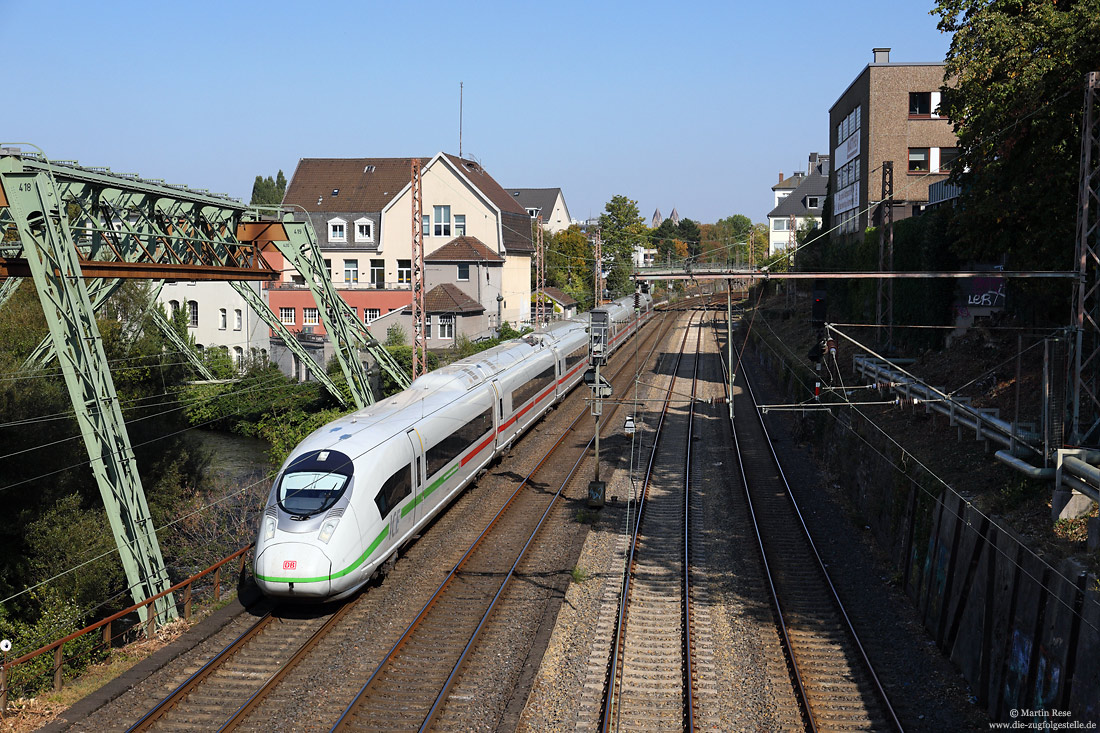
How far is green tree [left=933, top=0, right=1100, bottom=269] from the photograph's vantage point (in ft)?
54.0

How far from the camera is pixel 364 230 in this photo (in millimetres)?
58906

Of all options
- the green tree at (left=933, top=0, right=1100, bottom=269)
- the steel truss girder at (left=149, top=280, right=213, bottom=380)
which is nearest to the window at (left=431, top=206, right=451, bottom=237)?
the steel truss girder at (left=149, top=280, right=213, bottom=380)

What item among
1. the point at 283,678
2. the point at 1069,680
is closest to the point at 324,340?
the point at 283,678

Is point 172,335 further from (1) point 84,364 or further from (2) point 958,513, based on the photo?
(2) point 958,513

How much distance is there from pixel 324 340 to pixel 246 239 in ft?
62.3

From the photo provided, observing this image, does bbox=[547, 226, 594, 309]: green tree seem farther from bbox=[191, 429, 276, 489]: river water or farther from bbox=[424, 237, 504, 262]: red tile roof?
bbox=[191, 429, 276, 489]: river water

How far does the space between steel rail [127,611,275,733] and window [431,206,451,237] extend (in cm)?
4607

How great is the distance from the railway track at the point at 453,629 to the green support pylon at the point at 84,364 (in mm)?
4579

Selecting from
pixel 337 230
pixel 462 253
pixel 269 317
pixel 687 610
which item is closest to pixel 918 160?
pixel 462 253

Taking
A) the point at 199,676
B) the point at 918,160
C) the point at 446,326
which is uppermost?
the point at 918,160

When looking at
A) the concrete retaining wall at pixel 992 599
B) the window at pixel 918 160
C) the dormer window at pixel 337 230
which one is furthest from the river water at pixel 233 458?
the window at pixel 918 160

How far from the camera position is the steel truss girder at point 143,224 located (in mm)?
16312

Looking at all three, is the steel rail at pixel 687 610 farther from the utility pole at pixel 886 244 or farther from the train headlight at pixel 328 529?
the utility pole at pixel 886 244

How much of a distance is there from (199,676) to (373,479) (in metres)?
4.30
